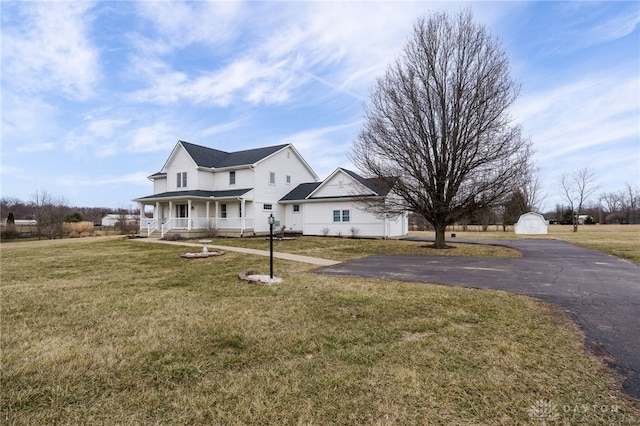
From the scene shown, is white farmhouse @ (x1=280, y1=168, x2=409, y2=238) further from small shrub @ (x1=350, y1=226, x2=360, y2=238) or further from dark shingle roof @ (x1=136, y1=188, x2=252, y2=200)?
dark shingle roof @ (x1=136, y1=188, x2=252, y2=200)

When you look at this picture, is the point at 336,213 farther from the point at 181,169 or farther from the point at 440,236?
the point at 181,169

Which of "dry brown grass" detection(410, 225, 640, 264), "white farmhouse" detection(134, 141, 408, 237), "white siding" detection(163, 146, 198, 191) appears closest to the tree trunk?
"white farmhouse" detection(134, 141, 408, 237)

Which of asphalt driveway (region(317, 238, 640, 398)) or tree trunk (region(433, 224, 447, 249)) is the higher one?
tree trunk (region(433, 224, 447, 249))

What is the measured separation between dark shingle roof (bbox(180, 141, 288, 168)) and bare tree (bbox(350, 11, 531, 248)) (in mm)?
12847

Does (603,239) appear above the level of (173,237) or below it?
below

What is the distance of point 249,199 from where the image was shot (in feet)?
81.6

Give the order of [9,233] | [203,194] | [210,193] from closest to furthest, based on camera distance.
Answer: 1. [203,194]
2. [210,193]
3. [9,233]

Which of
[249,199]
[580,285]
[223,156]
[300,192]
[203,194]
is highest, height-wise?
[223,156]

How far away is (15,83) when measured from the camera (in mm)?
12695

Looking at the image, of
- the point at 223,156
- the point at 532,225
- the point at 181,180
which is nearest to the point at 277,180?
the point at 223,156

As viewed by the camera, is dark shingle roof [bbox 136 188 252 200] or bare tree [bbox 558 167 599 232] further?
bare tree [bbox 558 167 599 232]

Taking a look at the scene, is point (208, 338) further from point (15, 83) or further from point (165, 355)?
point (15, 83)

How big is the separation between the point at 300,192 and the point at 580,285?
22629 millimetres

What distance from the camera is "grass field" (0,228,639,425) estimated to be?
2.54 meters
